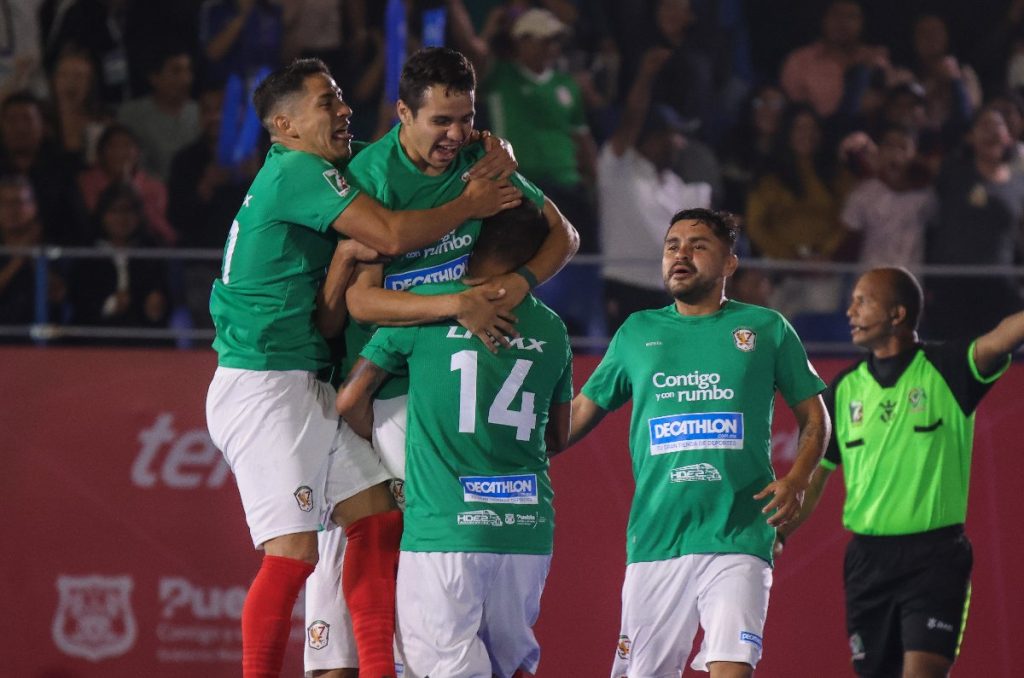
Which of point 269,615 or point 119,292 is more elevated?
point 119,292

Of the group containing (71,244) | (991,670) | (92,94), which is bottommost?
(991,670)

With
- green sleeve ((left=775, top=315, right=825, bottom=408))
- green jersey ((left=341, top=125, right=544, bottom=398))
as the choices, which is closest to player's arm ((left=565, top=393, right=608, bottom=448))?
green sleeve ((left=775, top=315, right=825, bottom=408))

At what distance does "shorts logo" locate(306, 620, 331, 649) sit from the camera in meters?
5.17

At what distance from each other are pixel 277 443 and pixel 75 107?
17.3ft

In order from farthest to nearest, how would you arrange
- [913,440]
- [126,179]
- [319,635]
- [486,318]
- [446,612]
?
1. [126,179]
2. [913,440]
3. [319,635]
4. [486,318]
5. [446,612]

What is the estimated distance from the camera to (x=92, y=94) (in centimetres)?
941

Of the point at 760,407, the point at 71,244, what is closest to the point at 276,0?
the point at 71,244

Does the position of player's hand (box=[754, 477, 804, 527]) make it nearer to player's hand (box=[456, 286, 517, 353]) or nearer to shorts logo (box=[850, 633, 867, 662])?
player's hand (box=[456, 286, 517, 353])

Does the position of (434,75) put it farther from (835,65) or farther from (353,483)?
(835,65)

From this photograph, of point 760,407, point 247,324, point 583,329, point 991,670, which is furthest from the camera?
point 583,329

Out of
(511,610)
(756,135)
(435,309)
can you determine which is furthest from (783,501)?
(756,135)

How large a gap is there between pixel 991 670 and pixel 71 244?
589cm

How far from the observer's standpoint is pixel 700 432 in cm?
541

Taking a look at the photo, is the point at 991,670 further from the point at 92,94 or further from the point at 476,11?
the point at 92,94
